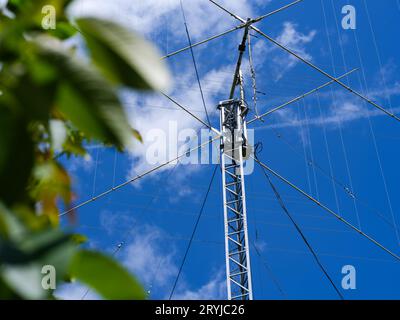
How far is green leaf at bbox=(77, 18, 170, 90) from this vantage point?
1.52 ft

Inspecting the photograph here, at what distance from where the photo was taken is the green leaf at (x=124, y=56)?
0.46 metres

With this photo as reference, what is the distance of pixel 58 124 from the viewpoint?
2.75ft

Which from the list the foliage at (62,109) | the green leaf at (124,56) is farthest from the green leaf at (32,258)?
the green leaf at (124,56)

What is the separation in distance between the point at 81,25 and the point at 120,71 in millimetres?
102

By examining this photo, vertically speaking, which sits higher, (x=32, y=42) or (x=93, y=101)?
(x=32, y=42)

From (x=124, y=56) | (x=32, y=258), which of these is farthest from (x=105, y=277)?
(x=124, y=56)

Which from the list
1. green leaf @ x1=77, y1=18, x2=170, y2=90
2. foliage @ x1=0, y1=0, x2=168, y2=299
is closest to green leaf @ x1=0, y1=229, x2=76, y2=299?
foliage @ x1=0, y1=0, x2=168, y2=299

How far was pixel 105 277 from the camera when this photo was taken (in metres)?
0.48

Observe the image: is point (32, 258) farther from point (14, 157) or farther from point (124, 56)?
point (124, 56)
